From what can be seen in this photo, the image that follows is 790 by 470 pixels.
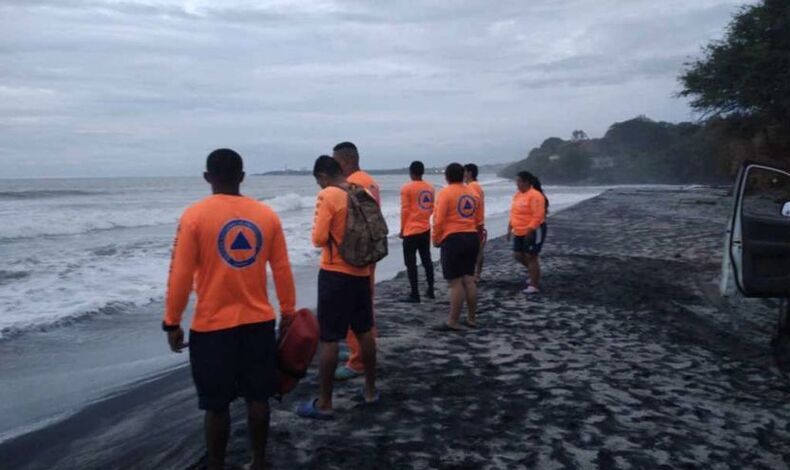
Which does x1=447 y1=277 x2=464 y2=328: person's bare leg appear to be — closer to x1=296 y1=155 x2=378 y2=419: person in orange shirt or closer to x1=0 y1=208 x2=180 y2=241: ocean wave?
x1=296 y1=155 x2=378 y2=419: person in orange shirt

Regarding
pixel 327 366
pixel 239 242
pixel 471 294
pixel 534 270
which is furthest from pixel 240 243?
pixel 534 270

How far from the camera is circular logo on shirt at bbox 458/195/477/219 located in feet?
24.0

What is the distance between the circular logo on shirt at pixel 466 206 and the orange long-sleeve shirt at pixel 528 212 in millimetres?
2142

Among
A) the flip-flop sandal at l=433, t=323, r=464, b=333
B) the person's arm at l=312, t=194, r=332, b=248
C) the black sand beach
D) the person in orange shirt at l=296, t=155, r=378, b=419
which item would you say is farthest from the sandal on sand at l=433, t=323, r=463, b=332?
the person's arm at l=312, t=194, r=332, b=248

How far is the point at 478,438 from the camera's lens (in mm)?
4527

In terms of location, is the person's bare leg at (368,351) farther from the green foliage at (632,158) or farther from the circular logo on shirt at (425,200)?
the green foliage at (632,158)

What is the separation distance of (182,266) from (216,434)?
0.93 meters

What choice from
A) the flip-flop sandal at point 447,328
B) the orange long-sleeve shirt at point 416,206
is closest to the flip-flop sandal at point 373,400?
the flip-flop sandal at point 447,328

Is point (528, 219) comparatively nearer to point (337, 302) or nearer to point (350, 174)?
point (350, 174)

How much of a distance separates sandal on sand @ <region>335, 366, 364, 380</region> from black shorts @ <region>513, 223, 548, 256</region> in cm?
426

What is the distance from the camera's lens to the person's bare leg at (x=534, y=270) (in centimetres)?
976

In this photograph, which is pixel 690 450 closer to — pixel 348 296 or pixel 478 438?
pixel 478 438

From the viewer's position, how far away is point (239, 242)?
144 inches

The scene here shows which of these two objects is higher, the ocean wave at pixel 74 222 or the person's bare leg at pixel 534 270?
the person's bare leg at pixel 534 270
